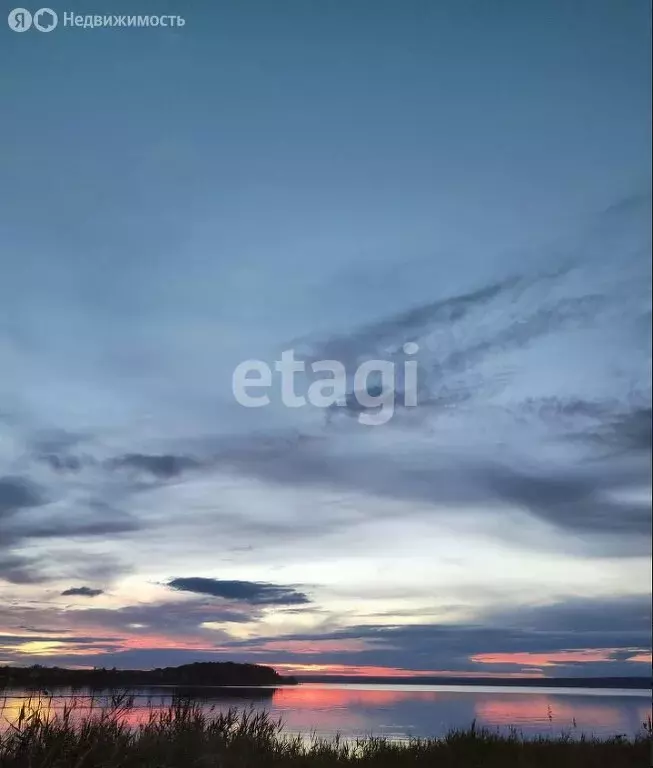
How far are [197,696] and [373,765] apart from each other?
425 cm

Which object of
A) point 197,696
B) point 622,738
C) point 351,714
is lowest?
point 351,714

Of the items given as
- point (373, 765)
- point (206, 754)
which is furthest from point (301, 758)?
point (206, 754)

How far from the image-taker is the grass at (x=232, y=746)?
39.0 feet

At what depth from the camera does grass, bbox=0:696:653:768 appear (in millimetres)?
11898

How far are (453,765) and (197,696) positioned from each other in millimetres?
5700

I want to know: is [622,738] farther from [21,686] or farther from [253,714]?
[21,686]

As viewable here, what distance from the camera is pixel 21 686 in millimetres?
14445

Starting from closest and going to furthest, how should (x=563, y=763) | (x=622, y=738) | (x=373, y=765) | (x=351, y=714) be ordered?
(x=373, y=765) → (x=563, y=763) → (x=622, y=738) → (x=351, y=714)

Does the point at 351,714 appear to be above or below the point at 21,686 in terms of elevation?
below

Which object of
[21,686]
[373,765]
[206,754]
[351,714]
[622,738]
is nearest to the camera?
[206,754]

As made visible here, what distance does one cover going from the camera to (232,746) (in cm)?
1478

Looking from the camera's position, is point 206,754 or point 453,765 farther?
point 453,765

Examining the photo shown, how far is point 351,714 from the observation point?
4122 centimetres

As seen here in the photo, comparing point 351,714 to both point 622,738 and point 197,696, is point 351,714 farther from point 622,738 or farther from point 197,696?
point 197,696
